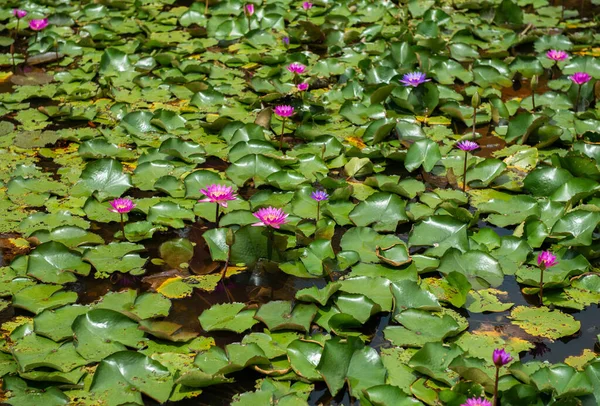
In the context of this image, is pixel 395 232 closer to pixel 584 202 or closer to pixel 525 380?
pixel 584 202

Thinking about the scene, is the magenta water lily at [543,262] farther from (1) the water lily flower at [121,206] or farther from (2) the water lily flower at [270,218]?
(1) the water lily flower at [121,206]

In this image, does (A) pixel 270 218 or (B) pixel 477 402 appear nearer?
(B) pixel 477 402

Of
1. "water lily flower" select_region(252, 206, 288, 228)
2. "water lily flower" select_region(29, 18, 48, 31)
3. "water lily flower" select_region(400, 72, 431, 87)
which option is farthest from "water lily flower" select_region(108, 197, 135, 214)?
"water lily flower" select_region(29, 18, 48, 31)

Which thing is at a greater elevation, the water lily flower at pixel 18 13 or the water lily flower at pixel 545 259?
the water lily flower at pixel 545 259

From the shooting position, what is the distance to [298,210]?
342 centimetres

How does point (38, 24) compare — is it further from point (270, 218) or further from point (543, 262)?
point (543, 262)

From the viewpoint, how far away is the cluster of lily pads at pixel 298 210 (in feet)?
8.27

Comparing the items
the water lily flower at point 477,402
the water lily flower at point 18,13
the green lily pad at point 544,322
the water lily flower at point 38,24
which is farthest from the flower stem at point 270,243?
the water lily flower at point 18,13

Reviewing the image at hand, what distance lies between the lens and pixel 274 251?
3.10 metres

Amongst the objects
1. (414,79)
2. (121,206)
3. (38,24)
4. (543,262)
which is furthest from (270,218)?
(38,24)

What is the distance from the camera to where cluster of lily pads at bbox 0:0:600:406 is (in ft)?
8.27

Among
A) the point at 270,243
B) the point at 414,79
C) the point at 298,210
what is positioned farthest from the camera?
the point at 414,79

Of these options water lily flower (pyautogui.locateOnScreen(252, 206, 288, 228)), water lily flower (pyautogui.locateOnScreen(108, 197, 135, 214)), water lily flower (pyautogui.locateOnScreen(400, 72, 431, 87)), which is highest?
water lily flower (pyautogui.locateOnScreen(252, 206, 288, 228))

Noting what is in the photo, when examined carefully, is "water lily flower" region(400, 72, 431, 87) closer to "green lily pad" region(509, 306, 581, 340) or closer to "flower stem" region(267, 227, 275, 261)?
"flower stem" region(267, 227, 275, 261)
